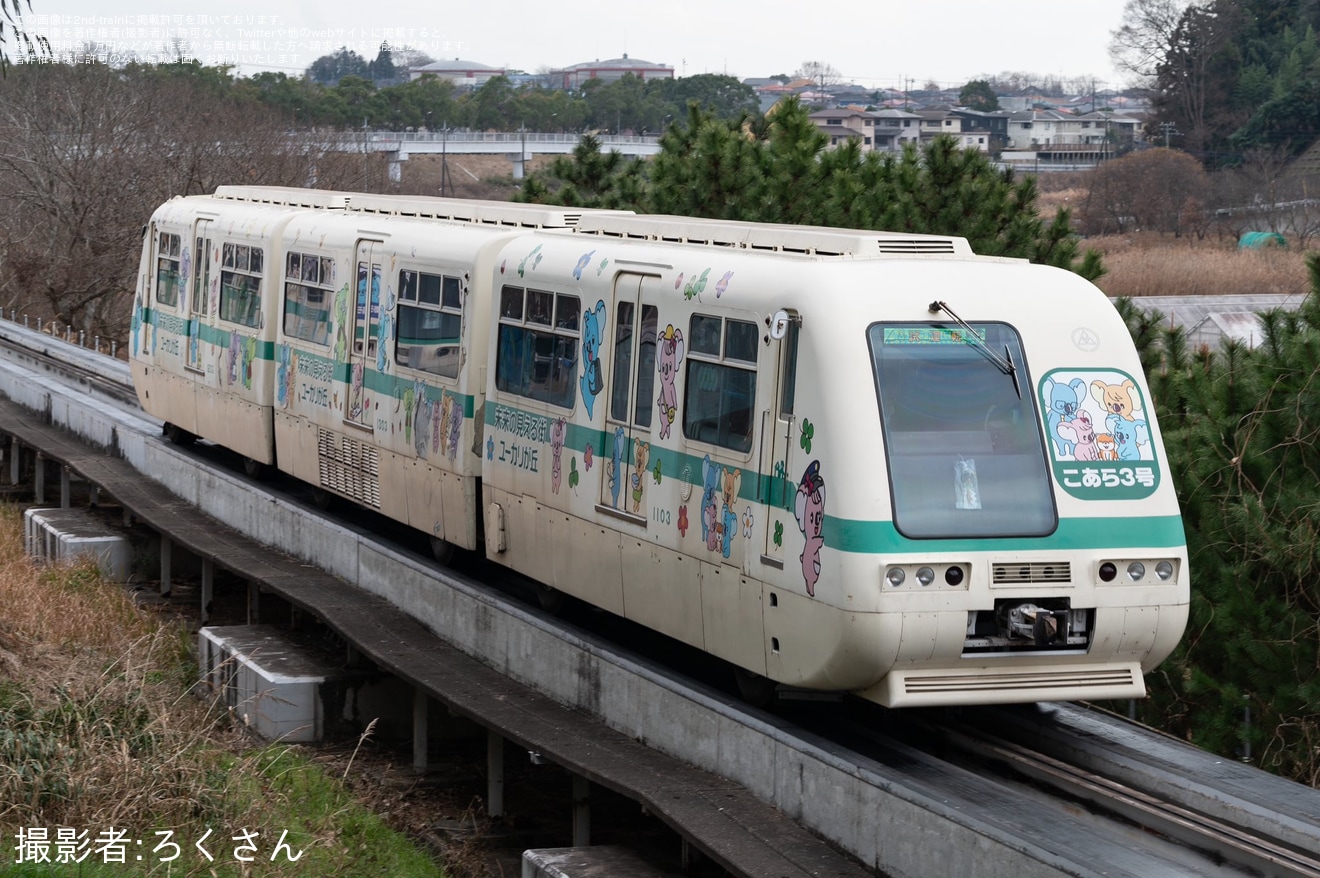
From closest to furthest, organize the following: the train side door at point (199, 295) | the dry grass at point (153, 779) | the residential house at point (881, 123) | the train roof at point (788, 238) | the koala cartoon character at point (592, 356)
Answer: the train roof at point (788, 238)
the dry grass at point (153, 779)
the koala cartoon character at point (592, 356)
the train side door at point (199, 295)
the residential house at point (881, 123)

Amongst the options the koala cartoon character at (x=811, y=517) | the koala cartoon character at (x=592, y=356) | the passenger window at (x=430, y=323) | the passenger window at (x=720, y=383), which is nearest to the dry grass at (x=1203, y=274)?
the passenger window at (x=430, y=323)

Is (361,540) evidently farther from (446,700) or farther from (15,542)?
(15,542)

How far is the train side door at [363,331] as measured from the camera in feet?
54.3

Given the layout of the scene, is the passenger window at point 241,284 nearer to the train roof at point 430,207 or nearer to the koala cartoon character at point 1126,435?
the train roof at point 430,207

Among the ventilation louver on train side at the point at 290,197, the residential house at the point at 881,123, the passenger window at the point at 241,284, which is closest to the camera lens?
the ventilation louver on train side at the point at 290,197

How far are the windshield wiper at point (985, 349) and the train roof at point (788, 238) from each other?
69cm

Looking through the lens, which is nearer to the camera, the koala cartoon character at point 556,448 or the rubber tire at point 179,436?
the koala cartoon character at point 556,448

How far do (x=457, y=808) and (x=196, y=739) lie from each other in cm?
209

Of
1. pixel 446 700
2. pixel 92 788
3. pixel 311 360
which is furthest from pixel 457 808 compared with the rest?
pixel 311 360

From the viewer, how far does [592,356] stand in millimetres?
12492

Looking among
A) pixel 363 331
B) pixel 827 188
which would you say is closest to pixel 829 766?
pixel 363 331

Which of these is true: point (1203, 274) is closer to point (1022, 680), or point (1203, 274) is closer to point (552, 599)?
point (552, 599)

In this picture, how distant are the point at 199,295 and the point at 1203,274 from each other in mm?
36838

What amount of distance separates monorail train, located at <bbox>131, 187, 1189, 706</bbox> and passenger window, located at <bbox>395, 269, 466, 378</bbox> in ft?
1.87
